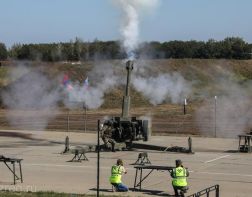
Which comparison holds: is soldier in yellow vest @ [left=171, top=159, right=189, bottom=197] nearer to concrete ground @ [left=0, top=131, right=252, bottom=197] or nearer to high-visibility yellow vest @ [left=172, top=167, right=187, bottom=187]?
high-visibility yellow vest @ [left=172, top=167, right=187, bottom=187]

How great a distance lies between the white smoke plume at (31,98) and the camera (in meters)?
65.9

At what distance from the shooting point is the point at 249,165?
2850cm

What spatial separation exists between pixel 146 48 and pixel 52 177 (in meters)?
19.9

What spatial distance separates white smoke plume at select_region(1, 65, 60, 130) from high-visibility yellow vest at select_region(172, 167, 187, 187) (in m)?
40.8

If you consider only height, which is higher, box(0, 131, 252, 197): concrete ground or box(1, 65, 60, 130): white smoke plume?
box(1, 65, 60, 130): white smoke plume

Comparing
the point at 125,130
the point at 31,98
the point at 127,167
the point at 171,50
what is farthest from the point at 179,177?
the point at 171,50

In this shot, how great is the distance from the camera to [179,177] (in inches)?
788

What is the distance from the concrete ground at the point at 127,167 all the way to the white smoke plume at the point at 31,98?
24.6 meters

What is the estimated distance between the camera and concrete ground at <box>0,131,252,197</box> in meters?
22.1

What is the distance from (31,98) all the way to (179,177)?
5255 cm

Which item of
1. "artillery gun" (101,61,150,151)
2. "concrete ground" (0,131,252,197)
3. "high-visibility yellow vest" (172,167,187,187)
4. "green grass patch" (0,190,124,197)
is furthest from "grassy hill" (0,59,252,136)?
"green grass patch" (0,190,124,197)

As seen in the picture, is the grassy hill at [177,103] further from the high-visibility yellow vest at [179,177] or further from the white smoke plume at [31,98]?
the high-visibility yellow vest at [179,177]

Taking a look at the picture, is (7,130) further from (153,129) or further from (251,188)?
(251,188)

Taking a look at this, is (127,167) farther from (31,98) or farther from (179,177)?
(31,98)
